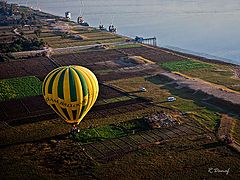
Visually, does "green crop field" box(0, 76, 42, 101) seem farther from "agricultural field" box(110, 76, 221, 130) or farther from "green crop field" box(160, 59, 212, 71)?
"green crop field" box(160, 59, 212, 71)

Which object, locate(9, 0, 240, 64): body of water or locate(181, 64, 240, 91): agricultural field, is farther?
locate(9, 0, 240, 64): body of water

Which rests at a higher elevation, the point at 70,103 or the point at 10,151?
→ the point at 70,103

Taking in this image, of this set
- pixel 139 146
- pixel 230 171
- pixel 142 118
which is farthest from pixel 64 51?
pixel 230 171

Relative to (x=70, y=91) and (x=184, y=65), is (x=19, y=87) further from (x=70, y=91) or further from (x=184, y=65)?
(x=184, y=65)

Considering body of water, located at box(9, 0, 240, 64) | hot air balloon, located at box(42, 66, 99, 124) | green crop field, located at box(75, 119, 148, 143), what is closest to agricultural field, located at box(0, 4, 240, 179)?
green crop field, located at box(75, 119, 148, 143)

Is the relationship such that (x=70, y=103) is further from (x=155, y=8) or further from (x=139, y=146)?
(x=155, y=8)
